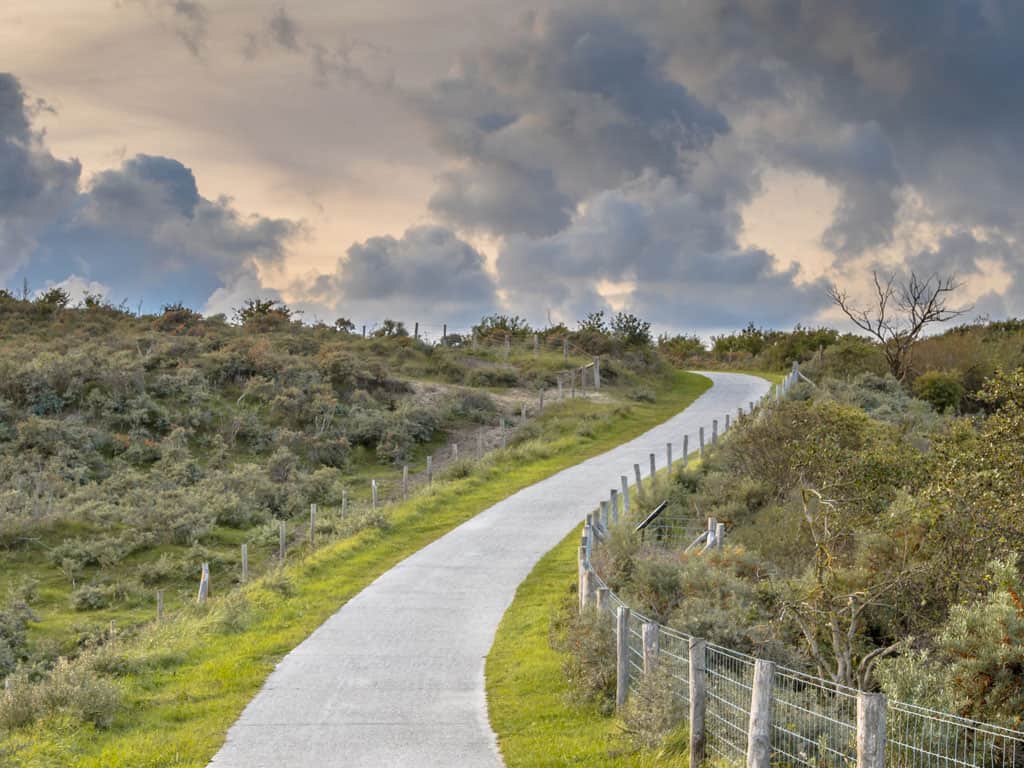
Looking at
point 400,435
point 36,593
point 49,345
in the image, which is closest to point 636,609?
Answer: point 36,593

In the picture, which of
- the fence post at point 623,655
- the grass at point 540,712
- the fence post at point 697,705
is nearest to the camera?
the fence post at point 697,705

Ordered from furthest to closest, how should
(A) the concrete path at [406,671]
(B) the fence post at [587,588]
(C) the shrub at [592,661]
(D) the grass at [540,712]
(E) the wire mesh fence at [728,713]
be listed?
(B) the fence post at [587,588] < (C) the shrub at [592,661] < (A) the concrete path at [406,671] < (D) the grass at [540,712] < (E) the wire mesh fence at [728,713]

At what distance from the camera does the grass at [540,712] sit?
1012 cm

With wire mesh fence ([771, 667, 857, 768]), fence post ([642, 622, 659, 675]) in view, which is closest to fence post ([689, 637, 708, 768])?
wire mesh fence ([771, 667, 857, 768])

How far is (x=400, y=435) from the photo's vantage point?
1612 inches

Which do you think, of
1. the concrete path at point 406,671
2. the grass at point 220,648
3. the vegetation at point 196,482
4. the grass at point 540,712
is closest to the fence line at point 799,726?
the grass at point 540,712

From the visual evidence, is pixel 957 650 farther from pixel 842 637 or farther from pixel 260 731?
pixel 260 731

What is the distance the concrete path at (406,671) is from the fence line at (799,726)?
205 cm

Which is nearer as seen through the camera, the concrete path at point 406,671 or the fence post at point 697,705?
the fence post at point 697,705

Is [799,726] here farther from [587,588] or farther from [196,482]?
[196,482]

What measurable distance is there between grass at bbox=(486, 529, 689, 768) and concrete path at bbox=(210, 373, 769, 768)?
0.22 m

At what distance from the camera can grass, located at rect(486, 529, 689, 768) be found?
399 inches

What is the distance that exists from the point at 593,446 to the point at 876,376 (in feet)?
75.7

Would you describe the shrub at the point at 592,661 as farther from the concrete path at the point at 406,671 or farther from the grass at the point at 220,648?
the grass at the point at 220,648
